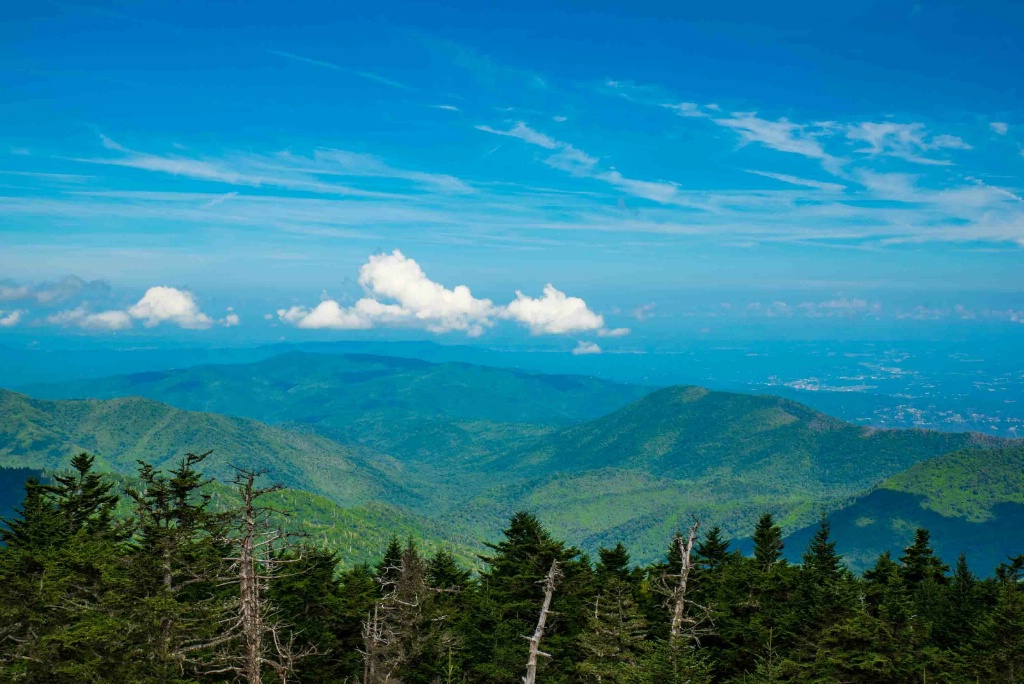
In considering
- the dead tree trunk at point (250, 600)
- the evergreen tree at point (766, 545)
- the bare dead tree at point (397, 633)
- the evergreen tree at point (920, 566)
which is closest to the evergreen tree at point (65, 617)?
the dead tree trunk at point (250, 600)

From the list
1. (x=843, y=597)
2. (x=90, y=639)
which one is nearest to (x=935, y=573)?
(x=843, y=597)

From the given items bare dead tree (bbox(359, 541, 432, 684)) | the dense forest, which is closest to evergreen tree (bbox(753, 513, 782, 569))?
the dense forest

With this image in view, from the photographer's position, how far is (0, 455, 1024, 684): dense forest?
100 feet

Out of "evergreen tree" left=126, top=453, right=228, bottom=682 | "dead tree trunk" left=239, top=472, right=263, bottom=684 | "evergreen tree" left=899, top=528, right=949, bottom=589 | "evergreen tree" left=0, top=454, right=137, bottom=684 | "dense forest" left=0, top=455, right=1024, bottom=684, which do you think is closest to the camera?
"dead tree trunk" left=239, top=472, right=263, bottom=684

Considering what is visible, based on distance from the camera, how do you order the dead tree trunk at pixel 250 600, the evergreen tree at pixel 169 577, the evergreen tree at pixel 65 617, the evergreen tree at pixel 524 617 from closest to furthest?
the dead tree trunk at pixel 250 600
the evergreen tree at pixel 65 617
the evergreen tree at pixel 169 577
the evergreen tree at pixel 524 617

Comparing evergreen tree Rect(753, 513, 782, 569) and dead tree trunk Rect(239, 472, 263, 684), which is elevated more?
dead tree trunk Rect(239, 472, 263, 684)

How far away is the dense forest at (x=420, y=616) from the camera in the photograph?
3061 cm

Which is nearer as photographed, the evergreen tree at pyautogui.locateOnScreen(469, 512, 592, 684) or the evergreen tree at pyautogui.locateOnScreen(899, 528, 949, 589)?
the evergreen tree at pyautogui.locateOnScreen(469, 512, 592, 684)

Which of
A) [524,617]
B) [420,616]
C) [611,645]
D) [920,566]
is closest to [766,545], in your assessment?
[920,566]

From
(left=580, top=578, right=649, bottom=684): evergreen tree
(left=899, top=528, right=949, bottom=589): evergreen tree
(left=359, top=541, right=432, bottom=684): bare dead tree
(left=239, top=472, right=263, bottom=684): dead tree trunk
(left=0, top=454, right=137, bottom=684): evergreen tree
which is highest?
(left=239, top=472, right=263, bottom=684): dead tree trunk

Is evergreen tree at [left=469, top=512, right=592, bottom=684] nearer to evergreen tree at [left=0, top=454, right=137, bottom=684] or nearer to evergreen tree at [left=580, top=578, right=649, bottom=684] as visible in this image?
evergreen tree at [left=580, top=578, right=649, bottom=684]

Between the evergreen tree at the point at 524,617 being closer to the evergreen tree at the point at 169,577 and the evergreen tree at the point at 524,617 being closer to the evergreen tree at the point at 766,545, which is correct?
the evergreen tree at the point at 169,577

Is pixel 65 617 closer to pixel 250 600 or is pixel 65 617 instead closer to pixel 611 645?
pixel 250 600

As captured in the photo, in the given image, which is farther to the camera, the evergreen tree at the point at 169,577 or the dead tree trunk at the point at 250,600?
the evergreen tree at the point at 169,577
